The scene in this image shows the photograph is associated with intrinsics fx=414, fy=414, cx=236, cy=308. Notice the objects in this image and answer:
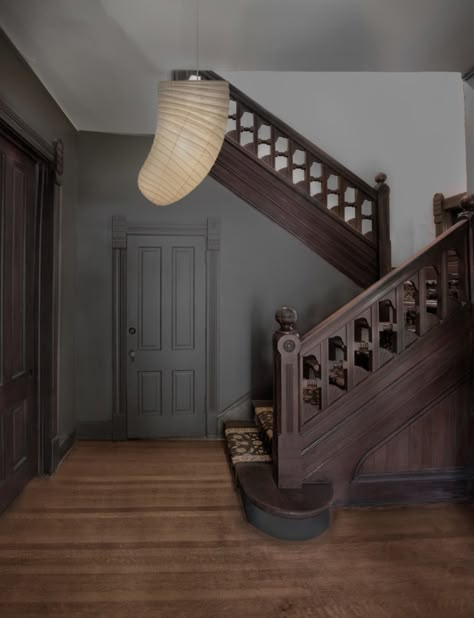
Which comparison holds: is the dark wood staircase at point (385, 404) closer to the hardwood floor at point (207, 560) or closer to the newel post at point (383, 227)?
the hardwood floor at point (207, 560)

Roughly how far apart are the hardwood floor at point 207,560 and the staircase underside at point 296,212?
2.28m

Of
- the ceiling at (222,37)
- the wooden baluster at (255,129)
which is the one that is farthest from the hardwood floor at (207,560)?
the ceiling at (222,37)

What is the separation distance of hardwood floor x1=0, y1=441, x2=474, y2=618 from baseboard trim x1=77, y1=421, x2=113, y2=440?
3.32ft

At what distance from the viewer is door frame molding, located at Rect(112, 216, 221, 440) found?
413cm

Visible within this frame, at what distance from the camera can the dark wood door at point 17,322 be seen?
2.71 m

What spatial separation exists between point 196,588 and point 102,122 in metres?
3.83

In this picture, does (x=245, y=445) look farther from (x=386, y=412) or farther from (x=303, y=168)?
(x=303, y=168)

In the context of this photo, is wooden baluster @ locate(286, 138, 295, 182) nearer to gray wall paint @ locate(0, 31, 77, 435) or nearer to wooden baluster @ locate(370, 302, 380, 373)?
wooden baluster @ locate(370, 302, 380, 373)

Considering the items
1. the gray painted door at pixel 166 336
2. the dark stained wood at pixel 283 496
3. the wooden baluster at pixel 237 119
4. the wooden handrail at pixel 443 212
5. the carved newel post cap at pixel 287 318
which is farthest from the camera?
the wooden handrail at pixel 443 212

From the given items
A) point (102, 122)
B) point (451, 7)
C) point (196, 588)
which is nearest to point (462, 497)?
point (196, 588)

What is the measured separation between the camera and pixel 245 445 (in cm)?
337

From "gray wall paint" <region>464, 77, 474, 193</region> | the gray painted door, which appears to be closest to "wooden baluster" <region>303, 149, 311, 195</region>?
the gray painted door

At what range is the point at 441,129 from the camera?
4.54 meters

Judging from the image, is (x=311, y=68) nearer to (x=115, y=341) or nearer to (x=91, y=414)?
(x=115, y=341)
